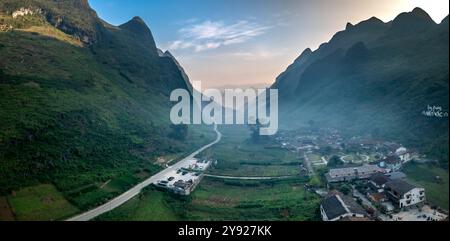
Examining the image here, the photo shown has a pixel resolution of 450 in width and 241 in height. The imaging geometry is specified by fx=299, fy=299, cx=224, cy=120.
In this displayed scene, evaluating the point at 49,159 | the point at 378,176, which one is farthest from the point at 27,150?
the point at 378,176

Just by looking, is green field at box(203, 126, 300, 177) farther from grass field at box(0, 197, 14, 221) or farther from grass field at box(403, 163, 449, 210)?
grass field at box(0, 197, 14, 221)

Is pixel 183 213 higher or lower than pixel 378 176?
lower

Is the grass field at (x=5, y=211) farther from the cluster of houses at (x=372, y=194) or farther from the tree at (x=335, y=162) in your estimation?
the tree at (x=335, y=162)

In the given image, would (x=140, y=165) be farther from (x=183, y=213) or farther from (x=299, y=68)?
(x=299, y=68)

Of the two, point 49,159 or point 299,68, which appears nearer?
point 49,159

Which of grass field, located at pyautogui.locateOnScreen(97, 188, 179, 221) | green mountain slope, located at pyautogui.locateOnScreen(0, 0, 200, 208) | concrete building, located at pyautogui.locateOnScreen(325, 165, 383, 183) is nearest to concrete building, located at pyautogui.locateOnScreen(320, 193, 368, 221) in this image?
concrete building, located at pyautogui.locateOnScreen(325, 165, 383, 183)

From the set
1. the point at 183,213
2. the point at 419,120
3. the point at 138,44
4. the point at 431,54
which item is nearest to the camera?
the point at 183,213

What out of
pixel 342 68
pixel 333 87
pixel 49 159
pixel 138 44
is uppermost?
pixel 138 44
